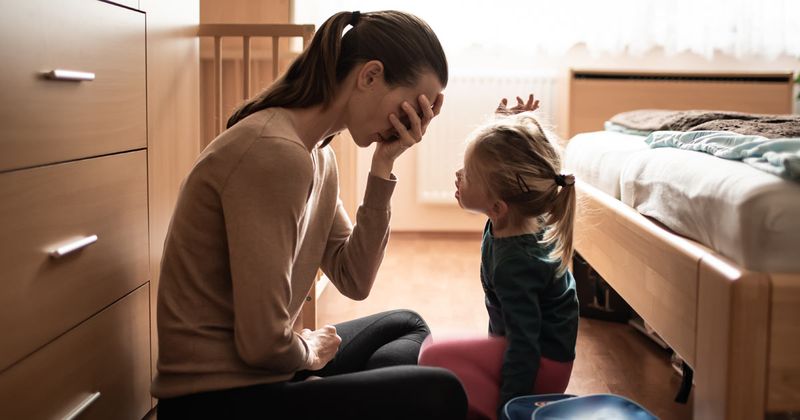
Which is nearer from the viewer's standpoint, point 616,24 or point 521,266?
point 521,266

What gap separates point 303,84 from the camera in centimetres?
119

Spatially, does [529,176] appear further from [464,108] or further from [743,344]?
[464,108]

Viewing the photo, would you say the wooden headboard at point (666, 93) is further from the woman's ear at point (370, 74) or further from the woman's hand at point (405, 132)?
the woman's ear at point (370, 74)

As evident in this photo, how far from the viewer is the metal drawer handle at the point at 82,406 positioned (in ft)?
3.82

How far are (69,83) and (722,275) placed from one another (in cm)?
93

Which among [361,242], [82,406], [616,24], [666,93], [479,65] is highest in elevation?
[616,24]

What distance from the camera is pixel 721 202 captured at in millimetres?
1176

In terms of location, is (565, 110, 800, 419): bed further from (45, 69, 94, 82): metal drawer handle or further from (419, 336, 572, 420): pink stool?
(45, 69, 94, 82): metal drawer handle

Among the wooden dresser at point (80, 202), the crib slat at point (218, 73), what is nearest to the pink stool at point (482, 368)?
the wooden dresser at point (80, 202)

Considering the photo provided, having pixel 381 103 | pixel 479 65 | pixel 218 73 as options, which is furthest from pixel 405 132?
pixel 479 65

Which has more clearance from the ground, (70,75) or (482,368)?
(70,75)

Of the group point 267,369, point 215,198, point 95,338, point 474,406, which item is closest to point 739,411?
point 474,406

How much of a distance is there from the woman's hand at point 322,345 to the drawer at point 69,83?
439 millimetres

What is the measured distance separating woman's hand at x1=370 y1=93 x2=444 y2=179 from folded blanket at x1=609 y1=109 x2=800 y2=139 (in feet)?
2.21
